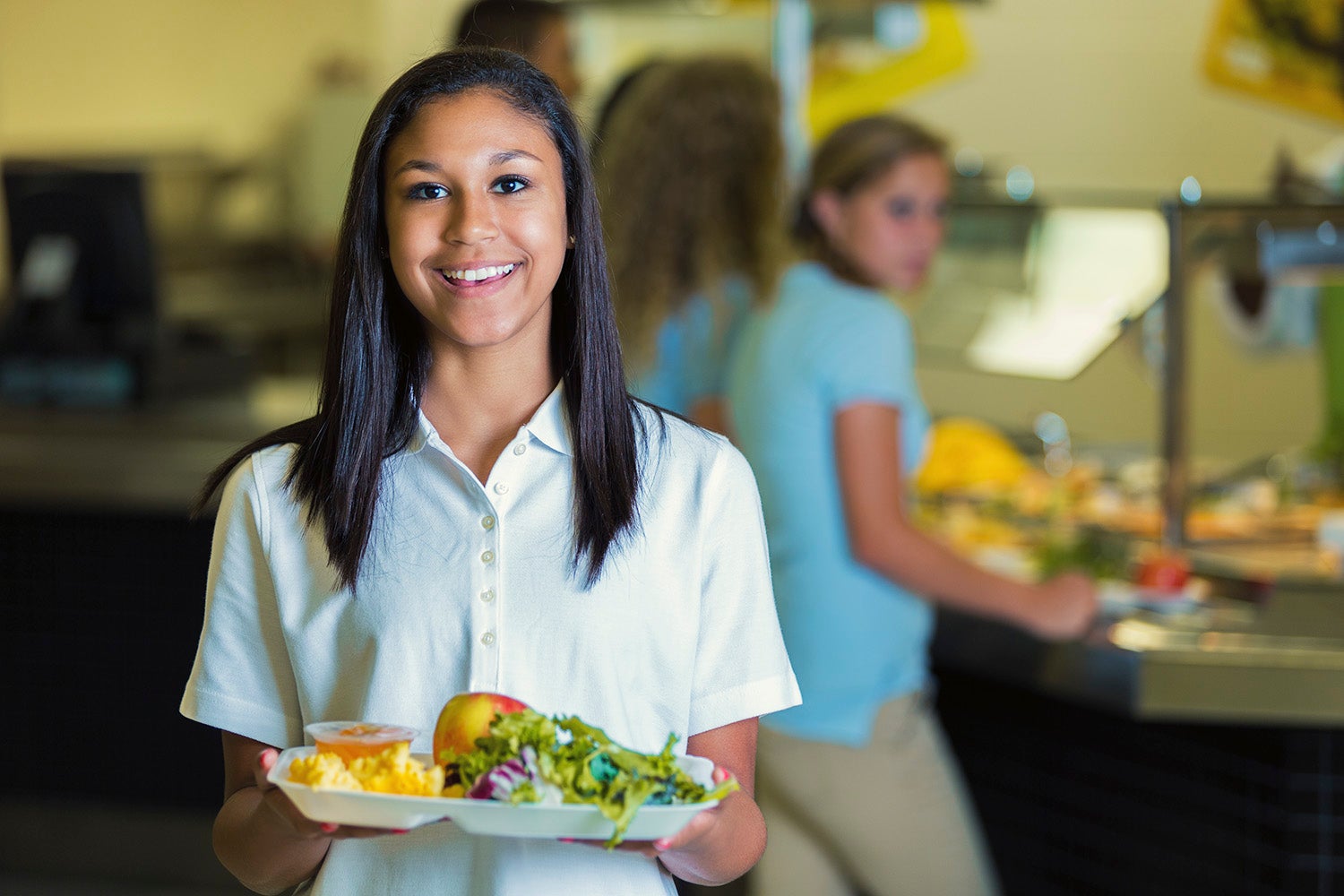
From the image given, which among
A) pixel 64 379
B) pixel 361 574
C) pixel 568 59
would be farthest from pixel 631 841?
pixel 64 379

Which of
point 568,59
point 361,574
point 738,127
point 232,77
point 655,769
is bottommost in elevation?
point 655,769

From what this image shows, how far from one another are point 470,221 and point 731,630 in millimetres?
405

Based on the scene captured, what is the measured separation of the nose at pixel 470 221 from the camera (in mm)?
1193

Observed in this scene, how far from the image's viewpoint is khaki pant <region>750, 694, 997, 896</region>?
232 cm

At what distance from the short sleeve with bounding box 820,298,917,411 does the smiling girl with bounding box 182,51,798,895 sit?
0.98 meters

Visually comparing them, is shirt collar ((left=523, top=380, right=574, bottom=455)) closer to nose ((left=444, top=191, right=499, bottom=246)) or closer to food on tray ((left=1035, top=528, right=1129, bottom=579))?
nose ((left=444, top=191, right=499, bottom=246))

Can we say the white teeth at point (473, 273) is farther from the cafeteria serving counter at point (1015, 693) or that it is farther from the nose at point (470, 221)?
the cafeteria serving counter at point (1015, 693)

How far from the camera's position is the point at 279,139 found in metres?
7.73

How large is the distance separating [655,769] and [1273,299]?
9.63ft

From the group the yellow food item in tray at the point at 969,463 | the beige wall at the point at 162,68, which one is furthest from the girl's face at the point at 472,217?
the beige wall at the point at 162,68

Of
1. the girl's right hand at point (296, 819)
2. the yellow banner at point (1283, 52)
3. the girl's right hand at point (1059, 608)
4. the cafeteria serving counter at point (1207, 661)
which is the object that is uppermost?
the yellow banner at point (1283, 52)

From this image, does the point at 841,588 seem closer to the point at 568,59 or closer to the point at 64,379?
the point at 568,59

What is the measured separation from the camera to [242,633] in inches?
51.1

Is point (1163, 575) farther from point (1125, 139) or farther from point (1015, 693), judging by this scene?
point (1125, 139)
